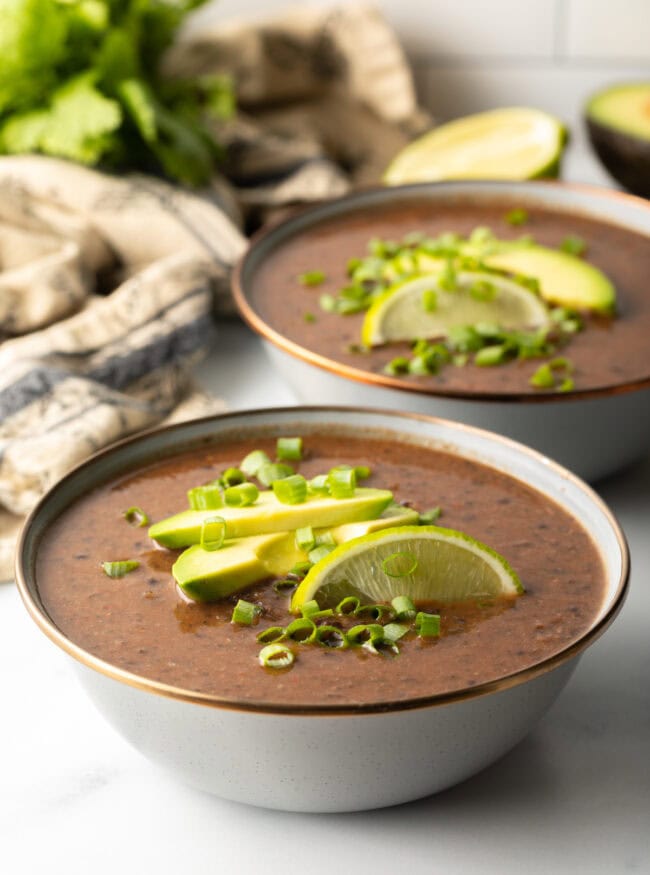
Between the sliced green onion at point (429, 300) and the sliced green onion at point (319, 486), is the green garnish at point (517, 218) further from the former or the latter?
the sliced green onion at point (319, 486)

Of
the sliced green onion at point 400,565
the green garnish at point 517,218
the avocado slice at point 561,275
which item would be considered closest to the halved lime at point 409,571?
the sliced green onion at point 400,565

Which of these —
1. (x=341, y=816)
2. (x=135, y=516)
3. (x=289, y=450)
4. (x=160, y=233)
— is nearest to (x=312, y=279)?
(x=160, y=233)

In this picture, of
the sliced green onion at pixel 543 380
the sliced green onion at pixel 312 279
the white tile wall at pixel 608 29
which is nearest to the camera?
the sliced green onion at pixel 543 380

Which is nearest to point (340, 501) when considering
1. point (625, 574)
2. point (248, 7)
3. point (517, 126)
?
point (625, 574)

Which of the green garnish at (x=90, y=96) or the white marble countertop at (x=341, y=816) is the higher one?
the green garnish at (x=90, y=96)

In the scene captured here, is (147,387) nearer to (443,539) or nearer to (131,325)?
(131,325)

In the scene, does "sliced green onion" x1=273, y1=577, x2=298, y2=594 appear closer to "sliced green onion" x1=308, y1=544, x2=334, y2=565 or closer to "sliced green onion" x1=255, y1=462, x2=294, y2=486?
"sliced green onion" x1=308, y1=544, x2=334, y2=565

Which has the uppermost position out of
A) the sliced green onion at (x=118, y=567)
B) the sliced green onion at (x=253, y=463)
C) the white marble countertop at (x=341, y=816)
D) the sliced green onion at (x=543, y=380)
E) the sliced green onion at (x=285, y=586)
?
the sliced green onion at (x=285, y=586)

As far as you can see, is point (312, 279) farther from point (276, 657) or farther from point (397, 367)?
point (276, 657)
